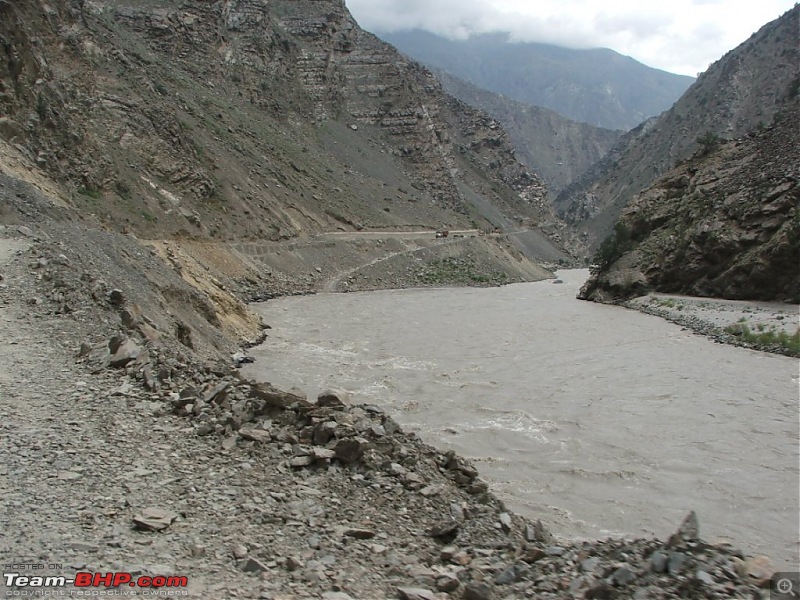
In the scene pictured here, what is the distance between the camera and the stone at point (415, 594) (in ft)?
15.4

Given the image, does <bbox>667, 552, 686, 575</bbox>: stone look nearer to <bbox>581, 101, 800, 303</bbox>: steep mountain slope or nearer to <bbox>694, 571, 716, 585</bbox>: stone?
<bbox>694, 571, 716, 585</bbox>: stone

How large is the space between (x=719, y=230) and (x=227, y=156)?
35.2m

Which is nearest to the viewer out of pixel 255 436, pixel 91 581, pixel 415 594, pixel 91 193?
pixel 91 581

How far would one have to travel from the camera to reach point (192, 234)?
37.6 metres

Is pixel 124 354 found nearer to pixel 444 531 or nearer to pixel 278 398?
pixel 278 398

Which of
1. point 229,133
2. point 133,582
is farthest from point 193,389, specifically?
point 229,133

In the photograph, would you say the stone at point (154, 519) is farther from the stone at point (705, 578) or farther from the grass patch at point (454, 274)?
the grass patch at point (454, 274)

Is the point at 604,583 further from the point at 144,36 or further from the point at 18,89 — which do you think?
the point at 144,36

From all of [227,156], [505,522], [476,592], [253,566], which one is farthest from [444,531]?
[227,156]

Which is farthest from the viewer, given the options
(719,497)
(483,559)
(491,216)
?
(491,216)

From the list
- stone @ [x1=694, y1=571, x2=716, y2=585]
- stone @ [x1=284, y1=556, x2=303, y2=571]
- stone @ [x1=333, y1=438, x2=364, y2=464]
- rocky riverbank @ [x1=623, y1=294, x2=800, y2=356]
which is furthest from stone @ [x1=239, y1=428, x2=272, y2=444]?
rocky riverbank @ [x1=623, y1=294, x2=800, y2=356]

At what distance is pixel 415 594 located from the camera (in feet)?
15.5

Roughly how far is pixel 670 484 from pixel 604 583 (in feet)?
21.1

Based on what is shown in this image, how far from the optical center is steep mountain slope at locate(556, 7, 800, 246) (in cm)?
11038
